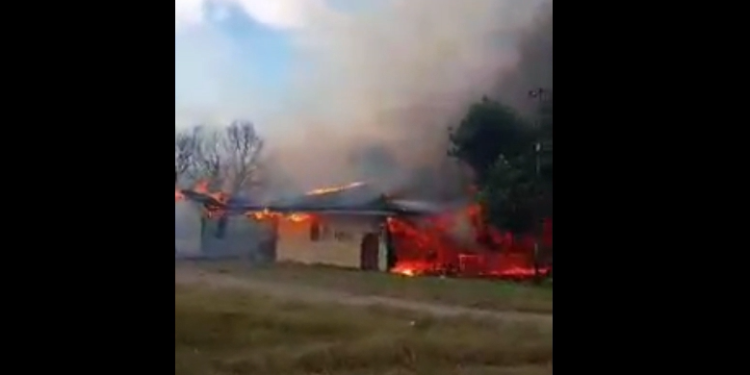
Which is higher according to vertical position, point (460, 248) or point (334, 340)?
point (460, 248)

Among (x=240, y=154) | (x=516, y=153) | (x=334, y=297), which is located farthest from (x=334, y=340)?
(x=516, y=153)

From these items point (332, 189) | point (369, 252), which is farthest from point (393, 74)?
point (369, 252)

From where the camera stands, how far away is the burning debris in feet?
5.60

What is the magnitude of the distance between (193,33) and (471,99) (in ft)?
1.91

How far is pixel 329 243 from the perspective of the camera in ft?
5.66

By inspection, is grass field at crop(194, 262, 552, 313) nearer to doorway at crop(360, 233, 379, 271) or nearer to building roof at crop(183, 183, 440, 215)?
doorway at crop(360, 233, 379, 271)

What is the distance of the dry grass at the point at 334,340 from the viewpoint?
168cm

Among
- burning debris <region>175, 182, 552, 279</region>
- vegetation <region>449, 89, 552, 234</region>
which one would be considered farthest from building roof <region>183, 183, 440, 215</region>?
vegetation <region>449, 89, 552, 234</region>

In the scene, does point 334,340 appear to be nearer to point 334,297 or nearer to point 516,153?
point 334,297

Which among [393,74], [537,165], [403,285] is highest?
[393,74]

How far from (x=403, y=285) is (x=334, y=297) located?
14cm

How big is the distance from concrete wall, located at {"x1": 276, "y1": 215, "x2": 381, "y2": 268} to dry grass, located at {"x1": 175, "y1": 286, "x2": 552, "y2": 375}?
0.31 ft
